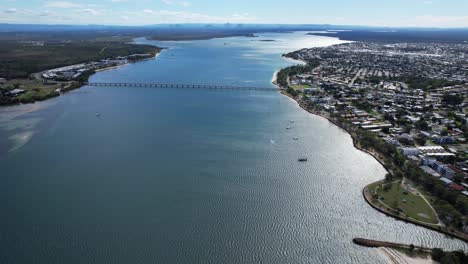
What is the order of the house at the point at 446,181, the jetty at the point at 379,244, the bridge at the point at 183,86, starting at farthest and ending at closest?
the bridge at the point at 183,86
the house at the point at 446,181
the jetty at the point at 379,244

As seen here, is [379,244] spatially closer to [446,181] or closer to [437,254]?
[437,254]

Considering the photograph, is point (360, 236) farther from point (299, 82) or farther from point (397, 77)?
point (397, 77)

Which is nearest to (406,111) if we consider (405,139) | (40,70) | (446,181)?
(405,139)

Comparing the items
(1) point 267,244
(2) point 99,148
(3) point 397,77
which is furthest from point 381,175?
(3) point 397,77

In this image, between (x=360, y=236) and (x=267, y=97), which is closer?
(x=360, y=236)

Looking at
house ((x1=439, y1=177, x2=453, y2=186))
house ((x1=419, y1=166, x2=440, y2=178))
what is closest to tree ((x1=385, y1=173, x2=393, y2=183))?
house ((x1=419, y1=166, x2=440, y2=178))

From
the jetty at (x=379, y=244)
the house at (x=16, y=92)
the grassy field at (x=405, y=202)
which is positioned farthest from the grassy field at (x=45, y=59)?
the jetty at (x=379, y=244)

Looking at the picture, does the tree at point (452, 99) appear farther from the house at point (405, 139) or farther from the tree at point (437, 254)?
the tree at point (437, 254)
